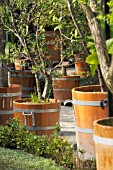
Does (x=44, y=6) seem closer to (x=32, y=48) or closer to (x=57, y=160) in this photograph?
(x=32, y=48)

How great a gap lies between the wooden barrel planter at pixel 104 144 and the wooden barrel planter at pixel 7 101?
13.9 ft

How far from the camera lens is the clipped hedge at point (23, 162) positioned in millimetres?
7242

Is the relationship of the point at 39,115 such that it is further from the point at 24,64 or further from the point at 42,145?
the point at 24,64

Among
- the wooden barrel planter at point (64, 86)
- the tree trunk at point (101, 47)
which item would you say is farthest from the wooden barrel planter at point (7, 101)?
the tree trunk at point (101, 47)

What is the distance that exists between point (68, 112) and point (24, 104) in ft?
14.8

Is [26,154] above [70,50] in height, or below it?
below

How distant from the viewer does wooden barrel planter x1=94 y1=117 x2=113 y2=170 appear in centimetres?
575

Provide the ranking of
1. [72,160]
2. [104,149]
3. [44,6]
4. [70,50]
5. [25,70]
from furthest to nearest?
[25,70], [70,50], [44,6], [72,160], [104,149]

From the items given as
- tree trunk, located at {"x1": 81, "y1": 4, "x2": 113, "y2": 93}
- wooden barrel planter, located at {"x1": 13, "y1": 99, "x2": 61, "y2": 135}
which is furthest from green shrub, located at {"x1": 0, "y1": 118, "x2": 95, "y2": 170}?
tree trunk, located at {"x1": 81, "y1": 4, "x2": 113, "y2": 93}

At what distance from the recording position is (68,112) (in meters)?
13.3

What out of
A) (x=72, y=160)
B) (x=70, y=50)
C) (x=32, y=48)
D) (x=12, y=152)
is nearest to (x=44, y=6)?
(x=32, y=48)

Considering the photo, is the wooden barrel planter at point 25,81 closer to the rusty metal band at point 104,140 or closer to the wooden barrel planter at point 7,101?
the wooden barrel planter at point 7,101

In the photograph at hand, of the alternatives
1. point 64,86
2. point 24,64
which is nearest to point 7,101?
point 24,64

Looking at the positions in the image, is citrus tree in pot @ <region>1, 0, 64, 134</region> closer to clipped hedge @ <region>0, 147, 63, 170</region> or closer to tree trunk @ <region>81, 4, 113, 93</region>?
clipped hedge @ <region>0, 147, 63, 170</region>
